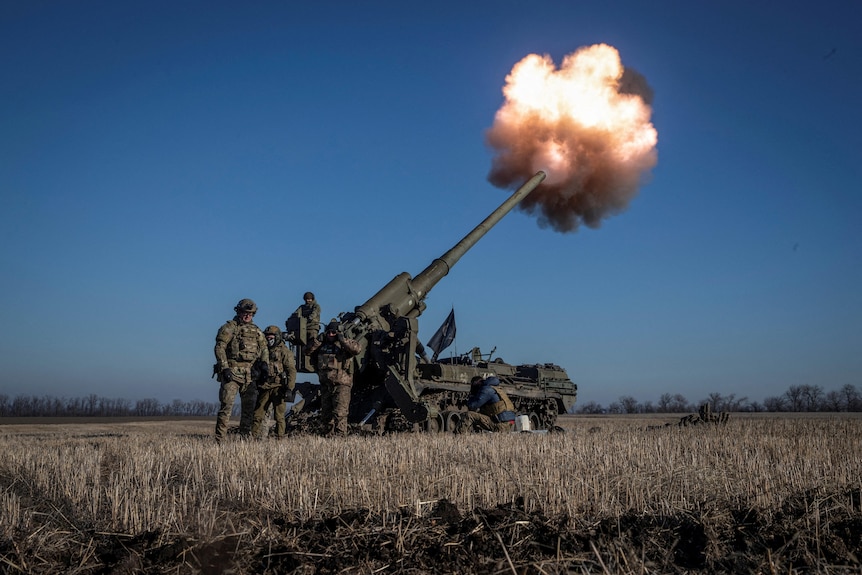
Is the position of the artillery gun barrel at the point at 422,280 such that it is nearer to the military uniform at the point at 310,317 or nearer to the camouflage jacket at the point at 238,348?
the military uniform at the point at 310,317

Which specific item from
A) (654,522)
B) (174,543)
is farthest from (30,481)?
(654,522)

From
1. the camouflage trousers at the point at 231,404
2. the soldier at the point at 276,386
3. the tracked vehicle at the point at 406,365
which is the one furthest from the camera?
the tracked vehicle at the point at 406,365

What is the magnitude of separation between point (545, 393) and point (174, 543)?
648 inches

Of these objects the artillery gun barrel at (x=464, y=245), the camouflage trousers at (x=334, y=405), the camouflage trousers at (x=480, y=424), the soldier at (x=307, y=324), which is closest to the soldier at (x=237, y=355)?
the camouflage trousers at (x=334, y=405)

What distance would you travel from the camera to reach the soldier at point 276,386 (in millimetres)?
11500

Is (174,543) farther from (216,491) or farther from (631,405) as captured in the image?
(631,405)

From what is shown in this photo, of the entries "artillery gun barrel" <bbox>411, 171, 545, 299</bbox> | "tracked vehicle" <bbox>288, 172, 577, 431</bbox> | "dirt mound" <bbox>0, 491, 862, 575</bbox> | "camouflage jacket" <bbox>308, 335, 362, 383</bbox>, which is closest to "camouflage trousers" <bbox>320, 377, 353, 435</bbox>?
"camouflage jacket" <bbox>308, 335, 362, 383</bbox>

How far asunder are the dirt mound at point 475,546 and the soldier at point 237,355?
266 inches

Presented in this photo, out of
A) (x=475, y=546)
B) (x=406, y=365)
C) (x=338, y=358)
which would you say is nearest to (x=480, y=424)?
(x=406, y=365)

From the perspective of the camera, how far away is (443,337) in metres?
17.8

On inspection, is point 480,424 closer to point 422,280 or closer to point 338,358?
point 338,358

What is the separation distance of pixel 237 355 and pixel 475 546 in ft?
26.8

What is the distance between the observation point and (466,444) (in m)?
8.77

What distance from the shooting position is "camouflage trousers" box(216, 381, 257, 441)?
10.5 metres
